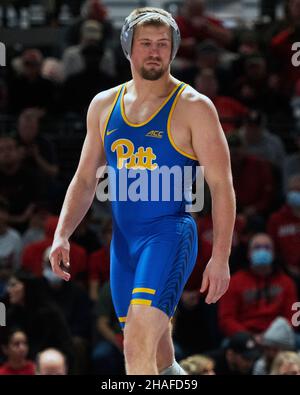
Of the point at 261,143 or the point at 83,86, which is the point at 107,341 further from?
the point at 83,86

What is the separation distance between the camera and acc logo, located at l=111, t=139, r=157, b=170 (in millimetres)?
6105

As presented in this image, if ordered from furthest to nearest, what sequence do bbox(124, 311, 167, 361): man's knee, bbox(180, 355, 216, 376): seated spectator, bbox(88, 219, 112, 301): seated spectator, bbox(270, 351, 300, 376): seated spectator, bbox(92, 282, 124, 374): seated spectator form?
bbox(88, 219, 112, 301): seated spectator, bbox(92, 282, 124, 374): seated spectator, bbox(270, 351, 300, 376): seated spectator, bbox(180, 355, 216, 376): seated spectator, bbox(124, 311, 167, 361): man's knee

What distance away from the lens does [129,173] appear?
20.2 feet

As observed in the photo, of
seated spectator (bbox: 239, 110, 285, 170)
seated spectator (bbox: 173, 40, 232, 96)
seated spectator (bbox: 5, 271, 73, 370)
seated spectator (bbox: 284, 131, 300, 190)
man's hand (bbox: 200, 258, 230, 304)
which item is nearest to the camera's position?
man's hand (bbox: 200, 258, 230, 304)

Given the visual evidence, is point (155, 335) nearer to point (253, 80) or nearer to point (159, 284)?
point (159, 284)

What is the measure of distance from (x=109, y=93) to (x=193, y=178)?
2.24 ft

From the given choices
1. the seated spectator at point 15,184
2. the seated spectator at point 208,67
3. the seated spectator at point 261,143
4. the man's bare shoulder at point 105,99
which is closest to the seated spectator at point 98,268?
the seated spectator at point 15,184

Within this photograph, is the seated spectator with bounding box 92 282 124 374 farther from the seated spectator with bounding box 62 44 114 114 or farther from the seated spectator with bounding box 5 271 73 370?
the seated spectator with bounding box 62 44 114 114

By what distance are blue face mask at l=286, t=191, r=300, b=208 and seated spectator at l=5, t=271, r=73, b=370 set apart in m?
2.47

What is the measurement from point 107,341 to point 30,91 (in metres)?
3.59

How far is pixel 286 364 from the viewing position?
8234 millimetres

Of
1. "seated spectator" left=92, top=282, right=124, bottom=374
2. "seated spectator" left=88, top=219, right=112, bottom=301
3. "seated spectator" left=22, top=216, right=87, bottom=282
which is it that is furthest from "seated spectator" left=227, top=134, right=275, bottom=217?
"seated spectator" left=92, top=282, right=124, bottom=374

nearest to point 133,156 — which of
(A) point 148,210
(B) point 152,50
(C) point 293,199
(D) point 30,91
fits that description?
(A) point 148,210
